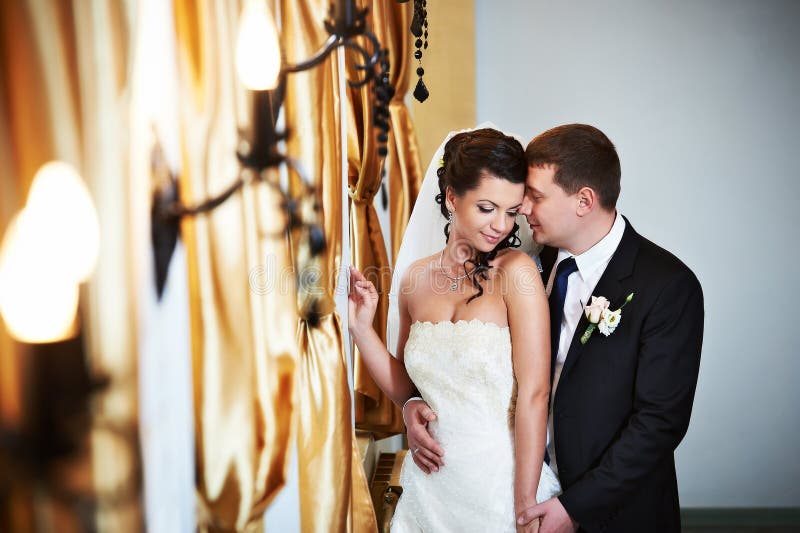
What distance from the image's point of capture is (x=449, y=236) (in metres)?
2.05

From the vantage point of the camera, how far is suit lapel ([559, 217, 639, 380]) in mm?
1802

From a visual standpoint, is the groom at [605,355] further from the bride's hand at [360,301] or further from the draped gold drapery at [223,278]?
the draped gold drapery at [223,278]

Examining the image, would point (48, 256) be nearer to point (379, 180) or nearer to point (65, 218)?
point (65, 218)

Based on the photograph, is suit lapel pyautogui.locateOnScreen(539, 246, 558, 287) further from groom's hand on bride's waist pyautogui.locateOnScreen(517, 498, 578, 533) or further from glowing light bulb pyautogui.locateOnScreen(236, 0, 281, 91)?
glowing light bulb pyautogui.locateOnScreen(236, 0, 281, 91)

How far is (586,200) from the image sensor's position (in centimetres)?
186

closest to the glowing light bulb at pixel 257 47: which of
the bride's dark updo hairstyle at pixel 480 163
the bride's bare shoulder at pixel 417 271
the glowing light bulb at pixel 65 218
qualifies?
the glowing light bulb at pixel 65 218

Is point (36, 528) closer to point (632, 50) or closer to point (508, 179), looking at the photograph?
point (508, 179)

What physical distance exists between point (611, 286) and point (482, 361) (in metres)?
0.44

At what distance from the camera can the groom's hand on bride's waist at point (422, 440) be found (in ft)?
6.06

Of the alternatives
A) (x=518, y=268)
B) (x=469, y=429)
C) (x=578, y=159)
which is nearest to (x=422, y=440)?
(x=469, y=429)

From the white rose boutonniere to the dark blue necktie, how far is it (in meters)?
0.12

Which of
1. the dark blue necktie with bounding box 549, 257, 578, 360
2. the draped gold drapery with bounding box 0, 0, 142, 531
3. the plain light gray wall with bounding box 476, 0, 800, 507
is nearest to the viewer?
the draped gold drapery with bounding box 0, 0, 142, 531

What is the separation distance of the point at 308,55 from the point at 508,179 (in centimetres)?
81

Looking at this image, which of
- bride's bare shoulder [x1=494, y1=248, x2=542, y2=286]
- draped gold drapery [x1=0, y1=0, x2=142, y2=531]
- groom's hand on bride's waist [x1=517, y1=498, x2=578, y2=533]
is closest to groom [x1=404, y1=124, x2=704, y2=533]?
groom's hand on bride's waist [x1=517, y1=498, x2=578, y2=533]
